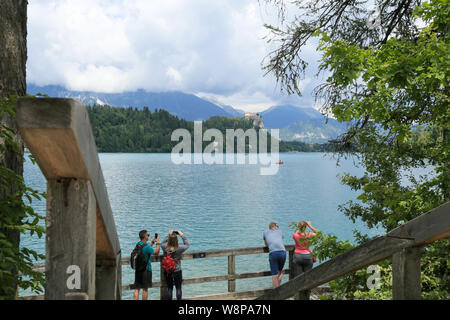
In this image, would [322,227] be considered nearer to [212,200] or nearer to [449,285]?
[212,200]

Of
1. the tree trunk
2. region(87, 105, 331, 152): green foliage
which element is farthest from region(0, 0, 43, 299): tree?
region(87, 105, 331, 152): green foliage

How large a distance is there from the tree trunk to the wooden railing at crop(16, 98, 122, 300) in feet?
7.25

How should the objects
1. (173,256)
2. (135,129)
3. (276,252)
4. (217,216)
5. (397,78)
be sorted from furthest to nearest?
1. (135,129)
2. (217,216)
3. (276,252)
4. (173,256)
5. (397,78)

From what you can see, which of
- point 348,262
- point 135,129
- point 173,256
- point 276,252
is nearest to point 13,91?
point 348,262

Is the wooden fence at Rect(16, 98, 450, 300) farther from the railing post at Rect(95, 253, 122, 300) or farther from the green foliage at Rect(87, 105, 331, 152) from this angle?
the green foliage at Rect(87, 105, 331, 152)

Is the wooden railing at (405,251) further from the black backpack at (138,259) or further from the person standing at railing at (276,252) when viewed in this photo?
the person standing at railing at (276,252)

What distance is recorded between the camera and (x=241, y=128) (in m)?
168

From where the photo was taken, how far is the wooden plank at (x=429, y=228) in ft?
4.63

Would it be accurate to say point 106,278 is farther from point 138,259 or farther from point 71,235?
point 138,259

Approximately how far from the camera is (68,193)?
45.1 inches

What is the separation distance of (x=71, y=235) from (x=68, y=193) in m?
0.13

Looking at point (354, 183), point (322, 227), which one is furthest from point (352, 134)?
point (322, 227)

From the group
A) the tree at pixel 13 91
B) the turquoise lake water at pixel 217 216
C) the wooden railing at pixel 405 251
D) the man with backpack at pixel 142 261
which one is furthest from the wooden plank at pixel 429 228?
the turquoise lake water at pixel 217 216
